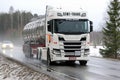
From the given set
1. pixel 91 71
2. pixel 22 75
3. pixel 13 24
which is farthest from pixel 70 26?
pixel 13 24

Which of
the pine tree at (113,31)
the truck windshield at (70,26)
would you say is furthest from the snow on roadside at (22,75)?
the pine tree at (113,31)

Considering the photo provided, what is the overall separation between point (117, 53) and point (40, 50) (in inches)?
734

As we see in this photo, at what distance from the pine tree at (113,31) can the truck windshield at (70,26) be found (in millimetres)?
20175

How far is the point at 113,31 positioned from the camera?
43188 millimetres

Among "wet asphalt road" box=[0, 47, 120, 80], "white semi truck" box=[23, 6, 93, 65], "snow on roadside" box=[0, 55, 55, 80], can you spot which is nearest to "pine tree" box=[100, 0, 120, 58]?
"wet asphalt road" box=[0, 47, 120, 80]

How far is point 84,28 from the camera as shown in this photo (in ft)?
75.7

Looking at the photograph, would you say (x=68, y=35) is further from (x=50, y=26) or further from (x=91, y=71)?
(x=91, y=71)

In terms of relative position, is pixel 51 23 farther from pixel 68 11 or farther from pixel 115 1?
pixel 115 1

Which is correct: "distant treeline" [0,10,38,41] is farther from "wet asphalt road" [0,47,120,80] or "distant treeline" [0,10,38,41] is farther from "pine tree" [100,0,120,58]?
"wet asphalt road" [0,47,120,80]

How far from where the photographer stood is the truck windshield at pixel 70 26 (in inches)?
899

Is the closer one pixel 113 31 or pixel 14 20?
pixel 113 31

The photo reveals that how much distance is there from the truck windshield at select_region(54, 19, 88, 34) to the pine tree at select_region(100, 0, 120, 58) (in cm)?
2018

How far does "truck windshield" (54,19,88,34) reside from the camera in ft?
74.9

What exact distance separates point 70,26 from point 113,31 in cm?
2099
